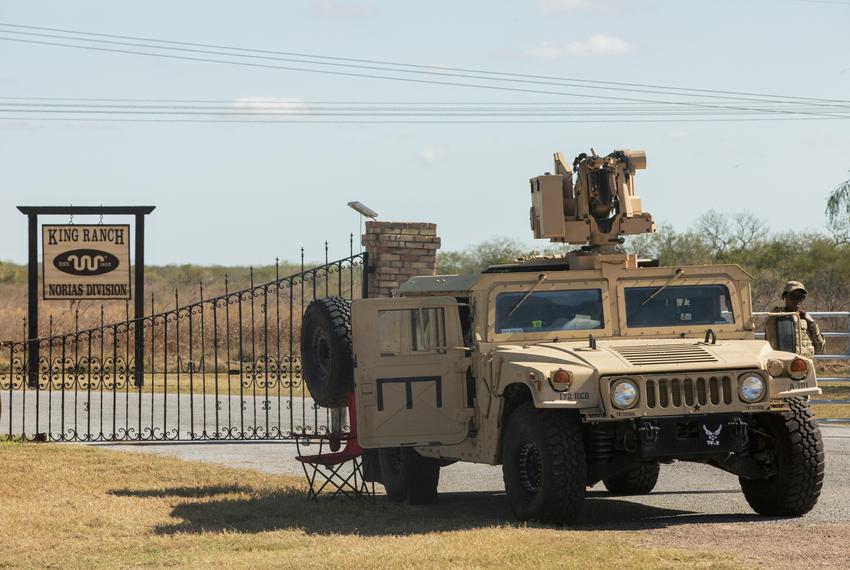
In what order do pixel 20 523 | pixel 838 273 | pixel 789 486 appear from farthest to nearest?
pixel 838 273, pixel 20 523, pixel 789 486

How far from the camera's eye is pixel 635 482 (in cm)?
1306

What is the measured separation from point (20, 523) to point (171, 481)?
9.96ft

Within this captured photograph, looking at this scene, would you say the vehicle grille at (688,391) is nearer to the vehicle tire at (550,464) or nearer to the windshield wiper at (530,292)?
the vehicle tire at (550,464)

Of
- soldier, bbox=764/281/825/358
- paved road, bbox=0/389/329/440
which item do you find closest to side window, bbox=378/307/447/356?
soldier, bbox=764/281/825/358

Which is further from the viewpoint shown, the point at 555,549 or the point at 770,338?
the point at 770,338

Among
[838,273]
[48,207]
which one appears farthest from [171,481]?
[838,273]

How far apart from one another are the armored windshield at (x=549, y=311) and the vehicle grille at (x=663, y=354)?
2.44 ft

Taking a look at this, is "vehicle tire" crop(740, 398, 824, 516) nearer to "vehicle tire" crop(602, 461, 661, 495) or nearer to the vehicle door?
"vehicle tire" crop(602, 461, 661, 495)

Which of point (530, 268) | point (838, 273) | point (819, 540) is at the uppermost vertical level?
point (838, 273)

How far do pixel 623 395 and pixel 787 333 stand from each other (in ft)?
6.74

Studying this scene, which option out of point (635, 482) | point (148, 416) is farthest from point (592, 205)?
point (148, 416)

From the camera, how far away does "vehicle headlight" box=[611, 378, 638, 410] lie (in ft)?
33.5

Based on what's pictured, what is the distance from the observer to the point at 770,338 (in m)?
11.8

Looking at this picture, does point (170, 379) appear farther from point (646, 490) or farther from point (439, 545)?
point (439, 545)
